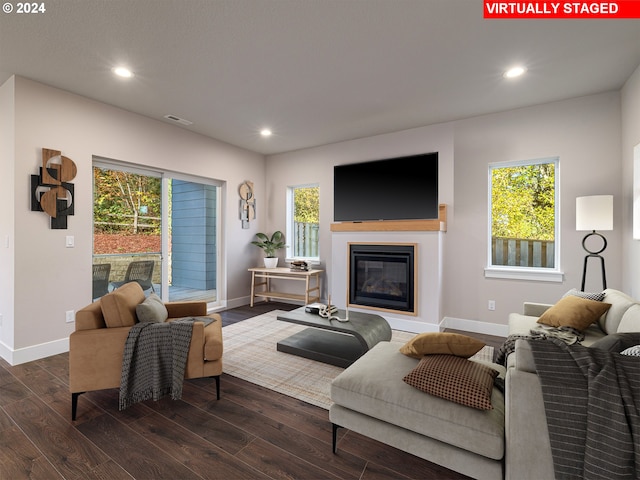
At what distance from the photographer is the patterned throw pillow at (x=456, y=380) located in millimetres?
1366

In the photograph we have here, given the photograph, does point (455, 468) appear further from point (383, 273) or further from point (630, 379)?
point (383, 273)

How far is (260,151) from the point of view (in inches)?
219

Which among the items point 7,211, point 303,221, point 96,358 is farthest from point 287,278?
point 7,211

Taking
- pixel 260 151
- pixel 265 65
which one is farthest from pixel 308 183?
pixel 265 65

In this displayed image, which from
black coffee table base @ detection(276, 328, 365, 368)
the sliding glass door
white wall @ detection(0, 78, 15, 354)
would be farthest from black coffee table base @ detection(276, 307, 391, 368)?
white wall @ detection(0, 78, 15, 354)

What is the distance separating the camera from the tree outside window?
3.62 m

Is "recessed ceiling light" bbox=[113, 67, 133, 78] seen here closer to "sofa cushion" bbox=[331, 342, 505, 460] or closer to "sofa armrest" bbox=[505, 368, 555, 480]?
"sofa cushion" bbox=[331, 342, 505, 460]

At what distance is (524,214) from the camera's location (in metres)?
3.76

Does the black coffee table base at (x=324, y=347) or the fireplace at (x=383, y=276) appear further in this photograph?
the fireplace at (x=383, y=276)

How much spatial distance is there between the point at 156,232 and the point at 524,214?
483cm

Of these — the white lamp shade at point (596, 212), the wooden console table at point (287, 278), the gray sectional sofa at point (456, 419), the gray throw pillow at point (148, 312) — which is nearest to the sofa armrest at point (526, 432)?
the gray sectional sofa at point (456, 419)

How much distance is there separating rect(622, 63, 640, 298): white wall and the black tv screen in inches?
71.1

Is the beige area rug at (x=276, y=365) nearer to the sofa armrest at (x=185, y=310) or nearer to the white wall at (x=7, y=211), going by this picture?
the sofa armrest at (x=185, y=310)

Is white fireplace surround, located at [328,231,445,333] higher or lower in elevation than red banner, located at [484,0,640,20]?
lower
